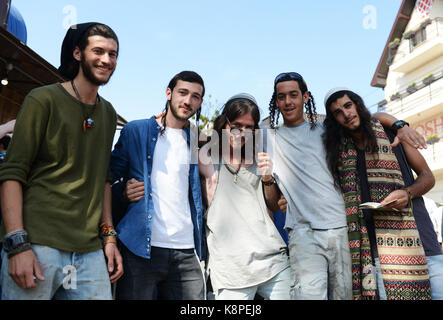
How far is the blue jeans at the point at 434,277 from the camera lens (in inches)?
111

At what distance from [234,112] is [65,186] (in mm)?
1517

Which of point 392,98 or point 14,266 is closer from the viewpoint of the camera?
point 14,266

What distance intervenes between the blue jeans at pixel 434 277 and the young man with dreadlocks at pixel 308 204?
24 centimetres

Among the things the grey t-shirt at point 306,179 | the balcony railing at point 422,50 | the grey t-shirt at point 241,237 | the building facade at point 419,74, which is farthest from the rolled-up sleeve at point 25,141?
the balcony railing at point 422,50

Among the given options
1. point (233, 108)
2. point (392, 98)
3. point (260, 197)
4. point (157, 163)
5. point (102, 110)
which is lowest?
point (260, 197)

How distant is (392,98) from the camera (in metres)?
24.7

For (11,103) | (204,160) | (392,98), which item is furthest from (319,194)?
(392,98)

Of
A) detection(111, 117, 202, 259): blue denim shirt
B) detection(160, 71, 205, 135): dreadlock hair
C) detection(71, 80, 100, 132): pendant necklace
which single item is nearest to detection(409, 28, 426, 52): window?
detection(160, 71, 205, 135): dreadlock hair

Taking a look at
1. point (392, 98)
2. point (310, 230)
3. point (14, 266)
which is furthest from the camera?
point (392, 98)

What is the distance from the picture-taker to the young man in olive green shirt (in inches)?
76.1

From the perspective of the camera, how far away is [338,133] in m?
3.14

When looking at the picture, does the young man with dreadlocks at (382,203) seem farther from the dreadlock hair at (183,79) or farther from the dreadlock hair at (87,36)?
the dreadlock hair at (87,36)
